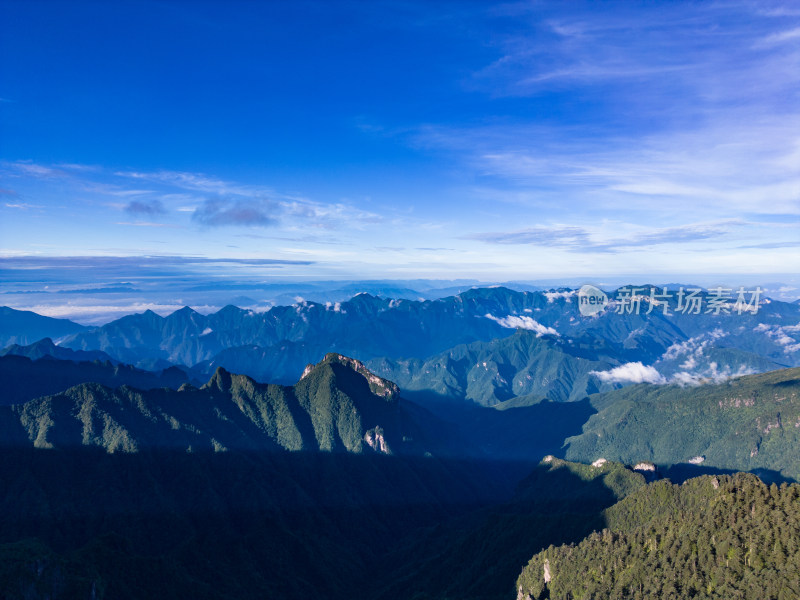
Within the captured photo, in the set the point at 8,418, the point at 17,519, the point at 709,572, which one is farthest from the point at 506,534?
the point at 8,418

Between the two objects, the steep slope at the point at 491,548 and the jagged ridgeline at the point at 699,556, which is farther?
the steep slope at the point at 491,548

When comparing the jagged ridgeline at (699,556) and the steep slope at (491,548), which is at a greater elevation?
the jagged ridgeline at (699,556)

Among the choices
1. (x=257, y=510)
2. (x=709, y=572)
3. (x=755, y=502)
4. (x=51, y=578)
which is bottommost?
(x=257, y=510)

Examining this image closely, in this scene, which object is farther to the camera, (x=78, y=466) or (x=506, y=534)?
(x=78, y=466)

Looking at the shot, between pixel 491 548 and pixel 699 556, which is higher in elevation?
pixel 699 556

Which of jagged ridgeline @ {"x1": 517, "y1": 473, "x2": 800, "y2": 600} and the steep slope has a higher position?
jagged ridgeline @ {"x1": 517, "y1": 473, "x2": 800, "y2": 600}

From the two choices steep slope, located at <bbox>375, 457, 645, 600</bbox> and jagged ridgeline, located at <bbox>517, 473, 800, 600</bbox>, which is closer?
jagged ridgeline, located at <bbox>517, 473, 800, 600</bbox>

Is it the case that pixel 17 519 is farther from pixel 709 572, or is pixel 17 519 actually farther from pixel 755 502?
pixel 755 502

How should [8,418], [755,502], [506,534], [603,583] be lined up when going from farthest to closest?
[8,418] → [506,534] → [603,583] → [755,502]
